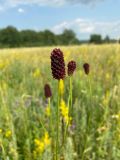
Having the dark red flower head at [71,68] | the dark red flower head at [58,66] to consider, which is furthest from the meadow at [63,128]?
the dark red flower head at [58,66]

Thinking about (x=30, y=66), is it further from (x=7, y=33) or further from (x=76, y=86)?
(x=7, y=33)

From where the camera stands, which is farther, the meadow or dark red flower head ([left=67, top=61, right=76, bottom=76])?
the meadow

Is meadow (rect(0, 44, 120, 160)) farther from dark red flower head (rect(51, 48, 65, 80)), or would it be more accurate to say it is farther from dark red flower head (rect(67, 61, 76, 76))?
dark red flower head (rect(51, 48, 65, 80))

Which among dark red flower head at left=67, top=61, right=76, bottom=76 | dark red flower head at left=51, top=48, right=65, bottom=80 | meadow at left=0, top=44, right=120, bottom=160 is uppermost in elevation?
dark red flower head at left=51, top=48, right=65, bottom=80

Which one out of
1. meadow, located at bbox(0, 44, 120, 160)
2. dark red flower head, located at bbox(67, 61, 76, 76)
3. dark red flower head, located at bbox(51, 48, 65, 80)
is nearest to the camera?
dark red flower head, located at bbox(51, 48, 65, 80)

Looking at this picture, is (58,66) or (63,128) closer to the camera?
(58,66)

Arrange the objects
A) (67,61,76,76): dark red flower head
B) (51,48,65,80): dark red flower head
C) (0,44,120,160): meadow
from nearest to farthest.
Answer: (51,48,65,80): dark red flower head → (67,61,76,76): dark red flower head → (0,44,120,160): meadow

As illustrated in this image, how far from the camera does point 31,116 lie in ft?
11.2

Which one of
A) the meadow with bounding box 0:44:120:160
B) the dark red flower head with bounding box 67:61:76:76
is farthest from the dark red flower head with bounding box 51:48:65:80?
the meadow with bounding box 0:44:120:160

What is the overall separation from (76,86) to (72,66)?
10.3 feet

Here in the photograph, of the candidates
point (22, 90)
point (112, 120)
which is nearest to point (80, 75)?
point (22, 90)

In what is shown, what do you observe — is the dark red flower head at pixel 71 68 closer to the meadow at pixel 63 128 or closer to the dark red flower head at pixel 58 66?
the dark red flower head at pixel 58 66

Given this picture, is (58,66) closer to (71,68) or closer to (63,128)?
(71,68)

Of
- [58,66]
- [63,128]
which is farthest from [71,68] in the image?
[63,128]
